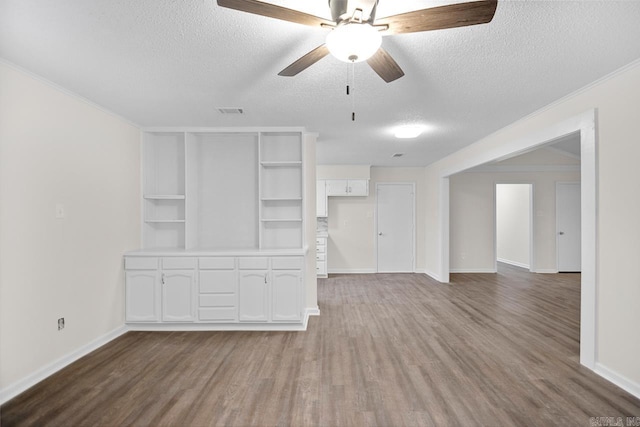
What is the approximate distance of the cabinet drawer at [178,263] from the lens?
357cm

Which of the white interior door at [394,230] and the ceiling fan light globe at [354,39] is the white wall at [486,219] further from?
the ceiling fan light globe at [354,39]

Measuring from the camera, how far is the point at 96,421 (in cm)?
201

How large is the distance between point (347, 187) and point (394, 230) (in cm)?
151

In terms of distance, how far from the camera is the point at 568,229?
22.3 feet

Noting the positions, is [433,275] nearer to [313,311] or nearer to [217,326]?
[313,311]

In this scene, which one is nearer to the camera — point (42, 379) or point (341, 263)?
point (42, 379)

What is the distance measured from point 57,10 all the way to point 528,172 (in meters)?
8.12

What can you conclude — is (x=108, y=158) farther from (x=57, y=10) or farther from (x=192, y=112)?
(x=57, y=10)

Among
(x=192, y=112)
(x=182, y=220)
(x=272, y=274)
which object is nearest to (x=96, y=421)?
(x=272, y=274)

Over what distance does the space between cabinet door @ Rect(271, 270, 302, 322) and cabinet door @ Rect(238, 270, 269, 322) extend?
0.34 feet

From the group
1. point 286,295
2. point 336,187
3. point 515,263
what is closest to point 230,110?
point 286,295

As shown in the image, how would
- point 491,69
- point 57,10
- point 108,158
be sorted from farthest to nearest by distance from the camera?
point 108,158 → point 491,69 → point 57,10

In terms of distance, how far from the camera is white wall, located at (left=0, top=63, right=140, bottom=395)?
2.28 meters

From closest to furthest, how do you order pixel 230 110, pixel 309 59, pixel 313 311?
1. pixel 309 59
2. pixel 230 110
3. pixel 313 311
